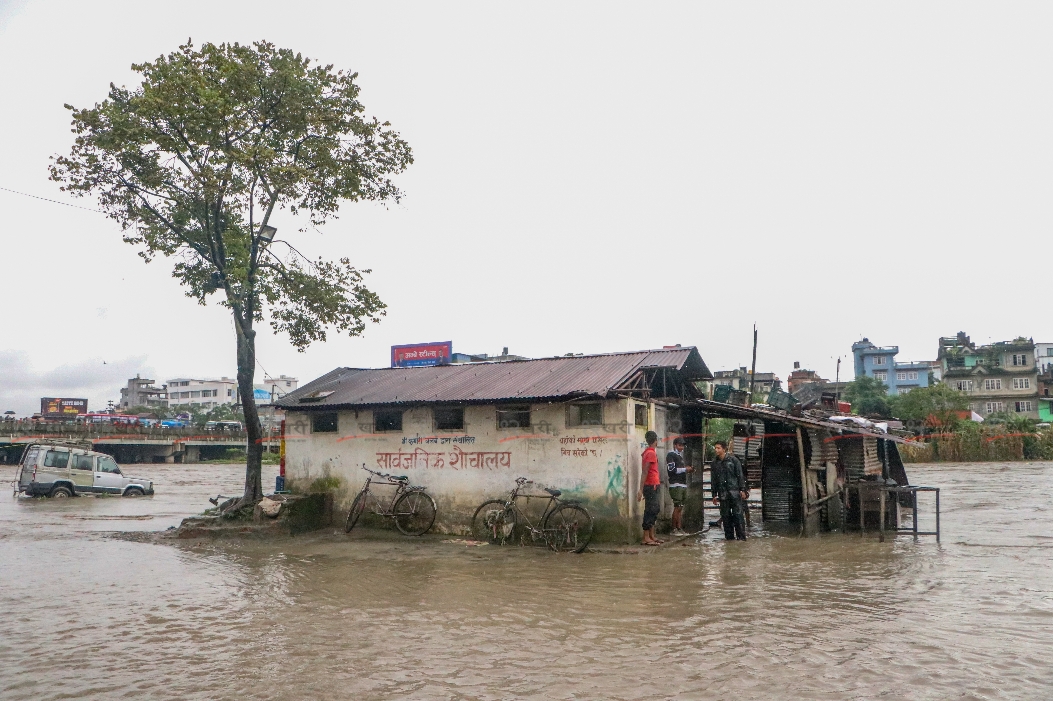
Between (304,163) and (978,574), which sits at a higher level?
(304,163)

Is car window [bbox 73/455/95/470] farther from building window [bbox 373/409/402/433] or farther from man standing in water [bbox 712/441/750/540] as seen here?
man standing in water [bbox 712/441/750/540]

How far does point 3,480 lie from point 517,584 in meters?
39.9

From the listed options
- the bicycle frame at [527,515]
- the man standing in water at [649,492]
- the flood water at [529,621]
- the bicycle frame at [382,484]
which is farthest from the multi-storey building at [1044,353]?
the bicycle frame at [382,484]

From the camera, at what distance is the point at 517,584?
10.7 metres

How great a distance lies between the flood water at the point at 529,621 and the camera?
6270 mm

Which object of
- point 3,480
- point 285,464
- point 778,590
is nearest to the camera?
point 778,590

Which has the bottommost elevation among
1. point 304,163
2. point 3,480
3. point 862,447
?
point 3,480

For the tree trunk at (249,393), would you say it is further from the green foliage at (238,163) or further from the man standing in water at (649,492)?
the man standing in water at (649,492)

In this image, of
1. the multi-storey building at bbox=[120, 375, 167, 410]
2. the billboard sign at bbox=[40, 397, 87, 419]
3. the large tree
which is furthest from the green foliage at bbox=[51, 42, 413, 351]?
the multi-storey building at bbox=[120, 375, 167, 410]

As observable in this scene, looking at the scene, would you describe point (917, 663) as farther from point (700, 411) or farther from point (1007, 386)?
point (1007, 386)

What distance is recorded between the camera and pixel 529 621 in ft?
27.7

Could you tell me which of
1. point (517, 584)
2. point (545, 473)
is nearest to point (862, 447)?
point (545, 473)

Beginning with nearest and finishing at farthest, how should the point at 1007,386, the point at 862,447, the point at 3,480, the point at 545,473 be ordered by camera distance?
the point at 545,473 → the point at 862,447 → the point at 3,480 → the point at 1007,386

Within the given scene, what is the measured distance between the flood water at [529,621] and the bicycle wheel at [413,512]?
0.76m
